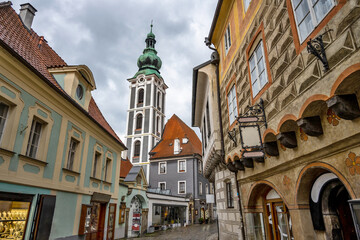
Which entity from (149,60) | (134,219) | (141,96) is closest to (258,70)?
(134,219)

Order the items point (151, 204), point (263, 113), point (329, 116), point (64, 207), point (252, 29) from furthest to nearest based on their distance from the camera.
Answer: point (151, 204), point (64, 207), point (252, 29), point (263, 113), point (329, 116)

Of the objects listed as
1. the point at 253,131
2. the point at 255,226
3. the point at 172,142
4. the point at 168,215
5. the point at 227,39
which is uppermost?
the point at 172,142

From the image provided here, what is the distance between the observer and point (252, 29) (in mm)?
6750

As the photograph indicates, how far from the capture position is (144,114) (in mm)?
44906

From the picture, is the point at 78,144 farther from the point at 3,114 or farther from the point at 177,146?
the point at 177,146

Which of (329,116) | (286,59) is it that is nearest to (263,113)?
(286,59)

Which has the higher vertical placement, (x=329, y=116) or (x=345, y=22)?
(x=345, y=22)

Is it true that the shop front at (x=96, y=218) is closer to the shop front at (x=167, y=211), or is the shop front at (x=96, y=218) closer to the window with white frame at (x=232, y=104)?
the window with white frame at (x=232, y=104)

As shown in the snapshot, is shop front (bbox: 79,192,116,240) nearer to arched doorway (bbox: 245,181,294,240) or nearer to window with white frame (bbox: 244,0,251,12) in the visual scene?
arched doorway (bbox: 245,181,294,240)

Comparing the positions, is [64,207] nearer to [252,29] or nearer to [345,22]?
[252,29]

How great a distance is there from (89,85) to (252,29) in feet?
29.3

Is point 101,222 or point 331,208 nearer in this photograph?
point 331,208

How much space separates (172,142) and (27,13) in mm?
29815

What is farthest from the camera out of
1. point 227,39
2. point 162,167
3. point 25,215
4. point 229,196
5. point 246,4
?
point 162,167
